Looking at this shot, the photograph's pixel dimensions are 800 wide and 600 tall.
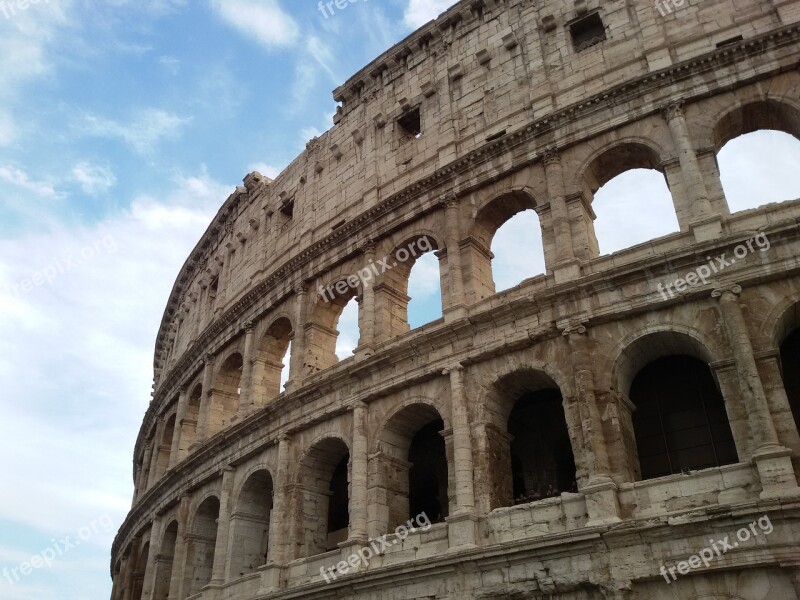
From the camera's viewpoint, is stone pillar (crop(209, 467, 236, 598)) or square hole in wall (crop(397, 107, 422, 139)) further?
square hole in wall (crop(397, 107, 422, 139))

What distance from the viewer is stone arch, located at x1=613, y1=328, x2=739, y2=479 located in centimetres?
1245

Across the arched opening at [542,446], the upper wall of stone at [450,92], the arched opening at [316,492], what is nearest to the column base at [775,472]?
the arched opening at [542,446]

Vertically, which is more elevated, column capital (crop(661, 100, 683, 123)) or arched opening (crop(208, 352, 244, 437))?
column capital (crop(661, 100, 683, 123))

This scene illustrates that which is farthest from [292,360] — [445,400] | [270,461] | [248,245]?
[248,245]

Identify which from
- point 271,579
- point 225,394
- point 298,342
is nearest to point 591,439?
point 271,579

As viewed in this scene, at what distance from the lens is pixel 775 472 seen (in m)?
10.1

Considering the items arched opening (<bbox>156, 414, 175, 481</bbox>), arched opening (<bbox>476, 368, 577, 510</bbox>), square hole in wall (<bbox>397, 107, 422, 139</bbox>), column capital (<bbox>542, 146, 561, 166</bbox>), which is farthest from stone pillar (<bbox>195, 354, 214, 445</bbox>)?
column capital (<bbox>542, 146, 561, 166</bbox>)

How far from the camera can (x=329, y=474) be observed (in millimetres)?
17109

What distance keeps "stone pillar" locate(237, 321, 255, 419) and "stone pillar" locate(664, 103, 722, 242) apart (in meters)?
12.5

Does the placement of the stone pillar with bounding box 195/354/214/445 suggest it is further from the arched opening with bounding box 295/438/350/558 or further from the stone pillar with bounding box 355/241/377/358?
the stone pillar with bounding box 355/241/377/358

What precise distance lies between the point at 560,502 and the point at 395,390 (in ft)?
15.1

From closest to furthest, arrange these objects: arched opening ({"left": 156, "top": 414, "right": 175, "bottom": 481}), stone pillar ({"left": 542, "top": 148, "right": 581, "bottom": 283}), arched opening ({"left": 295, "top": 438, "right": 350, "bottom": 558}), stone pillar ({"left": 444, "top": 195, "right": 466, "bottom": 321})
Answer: stone pillar ({"left": 542, "top": 148, "right": 581, "bottom": 283}), stone pillar ({"left": 444, "top": 195, "right": 466, "bottom": 321}), arched opening ({"left": 295, "top": 438, "right": 350, "bottom": 558}), arched opening ({"left": 156, "top": 414, "right": 175, "bottom": 481})

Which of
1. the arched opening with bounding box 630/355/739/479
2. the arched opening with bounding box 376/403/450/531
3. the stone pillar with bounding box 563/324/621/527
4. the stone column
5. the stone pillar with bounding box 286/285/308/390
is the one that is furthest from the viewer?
the stone pillar with bounding box 286/285/308/390

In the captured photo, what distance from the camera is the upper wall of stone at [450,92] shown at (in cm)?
1556
